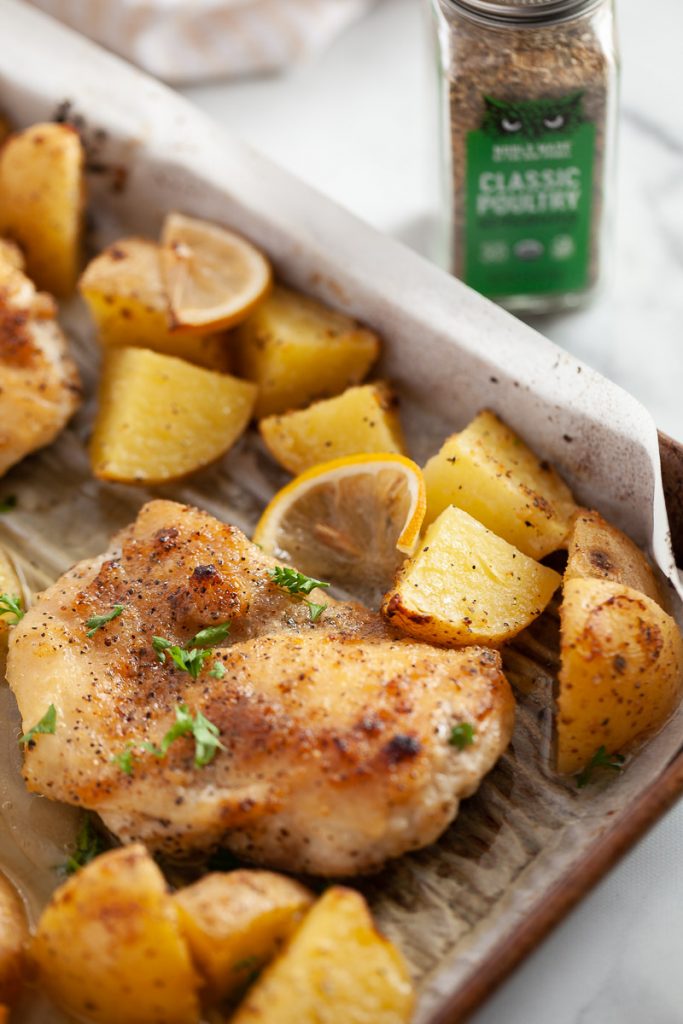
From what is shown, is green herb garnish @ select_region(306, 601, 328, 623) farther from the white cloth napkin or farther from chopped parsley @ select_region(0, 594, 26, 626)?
the white cloth napkin

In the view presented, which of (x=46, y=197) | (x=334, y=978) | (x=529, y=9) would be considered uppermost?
(x=529, y=9)

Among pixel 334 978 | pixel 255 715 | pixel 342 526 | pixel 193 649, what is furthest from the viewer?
pixel 342 526

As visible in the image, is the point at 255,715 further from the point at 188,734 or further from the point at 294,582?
the point at 294,582

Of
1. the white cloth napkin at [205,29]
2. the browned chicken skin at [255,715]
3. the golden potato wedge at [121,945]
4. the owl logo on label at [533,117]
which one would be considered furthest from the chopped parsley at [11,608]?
the white cloth napkin at [205,29]

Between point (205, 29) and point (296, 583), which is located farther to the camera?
point (205, 29)

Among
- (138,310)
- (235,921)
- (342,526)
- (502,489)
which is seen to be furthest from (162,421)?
(235,921)

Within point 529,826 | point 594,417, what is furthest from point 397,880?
point 594,417

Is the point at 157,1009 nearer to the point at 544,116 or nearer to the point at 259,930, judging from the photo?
the point at 259,930
